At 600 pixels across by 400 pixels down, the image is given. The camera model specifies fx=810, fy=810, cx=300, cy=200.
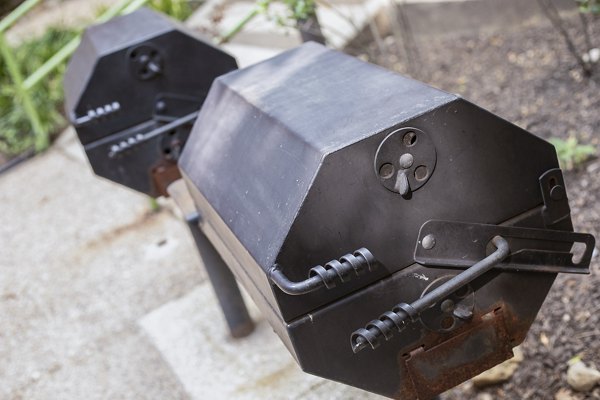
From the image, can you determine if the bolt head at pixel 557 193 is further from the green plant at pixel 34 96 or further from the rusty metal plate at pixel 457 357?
the green plant at pixel 34 96

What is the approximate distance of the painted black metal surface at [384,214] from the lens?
183cm

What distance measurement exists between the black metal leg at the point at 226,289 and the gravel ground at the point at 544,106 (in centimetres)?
107

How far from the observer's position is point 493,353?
214cm

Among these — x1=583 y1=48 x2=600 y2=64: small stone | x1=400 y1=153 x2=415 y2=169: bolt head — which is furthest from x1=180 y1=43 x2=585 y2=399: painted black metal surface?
x1=583 y1=48 x2=600 y2=64: small stone

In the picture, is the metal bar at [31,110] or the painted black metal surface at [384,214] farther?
the metal bar at [31,110]

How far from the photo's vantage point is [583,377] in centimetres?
268

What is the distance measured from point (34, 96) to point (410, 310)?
6.94m

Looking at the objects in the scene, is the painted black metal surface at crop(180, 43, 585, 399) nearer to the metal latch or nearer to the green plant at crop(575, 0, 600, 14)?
the metal latch

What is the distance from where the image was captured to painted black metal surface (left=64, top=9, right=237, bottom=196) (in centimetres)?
357

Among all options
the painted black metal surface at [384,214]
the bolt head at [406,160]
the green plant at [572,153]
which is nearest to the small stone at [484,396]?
the painted black metal surface at [384,214]

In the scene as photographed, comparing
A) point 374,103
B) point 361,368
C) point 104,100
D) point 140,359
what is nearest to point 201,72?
point 104,100

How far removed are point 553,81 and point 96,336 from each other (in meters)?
2.85

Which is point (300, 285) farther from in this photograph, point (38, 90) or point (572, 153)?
point (38, 90)

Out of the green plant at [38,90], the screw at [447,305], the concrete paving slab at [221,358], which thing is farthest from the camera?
the green plant at [38,90]
